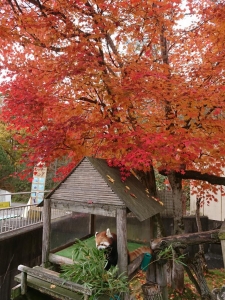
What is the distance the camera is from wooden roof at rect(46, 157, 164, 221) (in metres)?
4.91

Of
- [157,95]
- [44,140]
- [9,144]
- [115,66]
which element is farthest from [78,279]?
[9,144]

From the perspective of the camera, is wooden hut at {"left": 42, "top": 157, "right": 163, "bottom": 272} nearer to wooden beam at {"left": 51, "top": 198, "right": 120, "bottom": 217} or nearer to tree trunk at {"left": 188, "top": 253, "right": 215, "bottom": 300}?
wooden beam at {"left": 51, "top": 198, "right": 120, "bottom": 217}

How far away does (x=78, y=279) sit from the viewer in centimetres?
438

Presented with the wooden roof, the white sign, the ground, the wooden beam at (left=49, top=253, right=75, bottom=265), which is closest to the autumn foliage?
the wooden roof

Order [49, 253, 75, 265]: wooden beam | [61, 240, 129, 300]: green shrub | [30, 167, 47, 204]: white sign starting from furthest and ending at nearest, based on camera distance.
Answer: [30, 167, 47, 204]: white sign → [49, 253, 75, 265]: wooden beam → [61, 240, 129, 300]: green shrub

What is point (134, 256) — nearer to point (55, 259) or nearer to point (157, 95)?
point (55, 259)

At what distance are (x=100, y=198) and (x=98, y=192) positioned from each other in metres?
0.15

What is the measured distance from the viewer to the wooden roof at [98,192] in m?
4.91

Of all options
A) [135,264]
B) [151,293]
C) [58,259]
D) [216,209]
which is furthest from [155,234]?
[216,209]

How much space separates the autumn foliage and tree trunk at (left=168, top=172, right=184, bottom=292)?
1.67m

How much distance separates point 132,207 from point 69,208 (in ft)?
5.02

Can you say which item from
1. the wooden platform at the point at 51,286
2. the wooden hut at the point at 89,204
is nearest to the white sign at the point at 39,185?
the wooden hut at the point at 89,204

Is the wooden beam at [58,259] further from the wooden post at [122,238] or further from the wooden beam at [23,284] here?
the wooden post at [122,238]

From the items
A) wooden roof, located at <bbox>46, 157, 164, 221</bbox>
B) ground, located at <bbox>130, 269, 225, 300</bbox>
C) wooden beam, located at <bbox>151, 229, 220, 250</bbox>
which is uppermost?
wooden roof, located at <bbox>46, 157, 164, 221</bbox>
